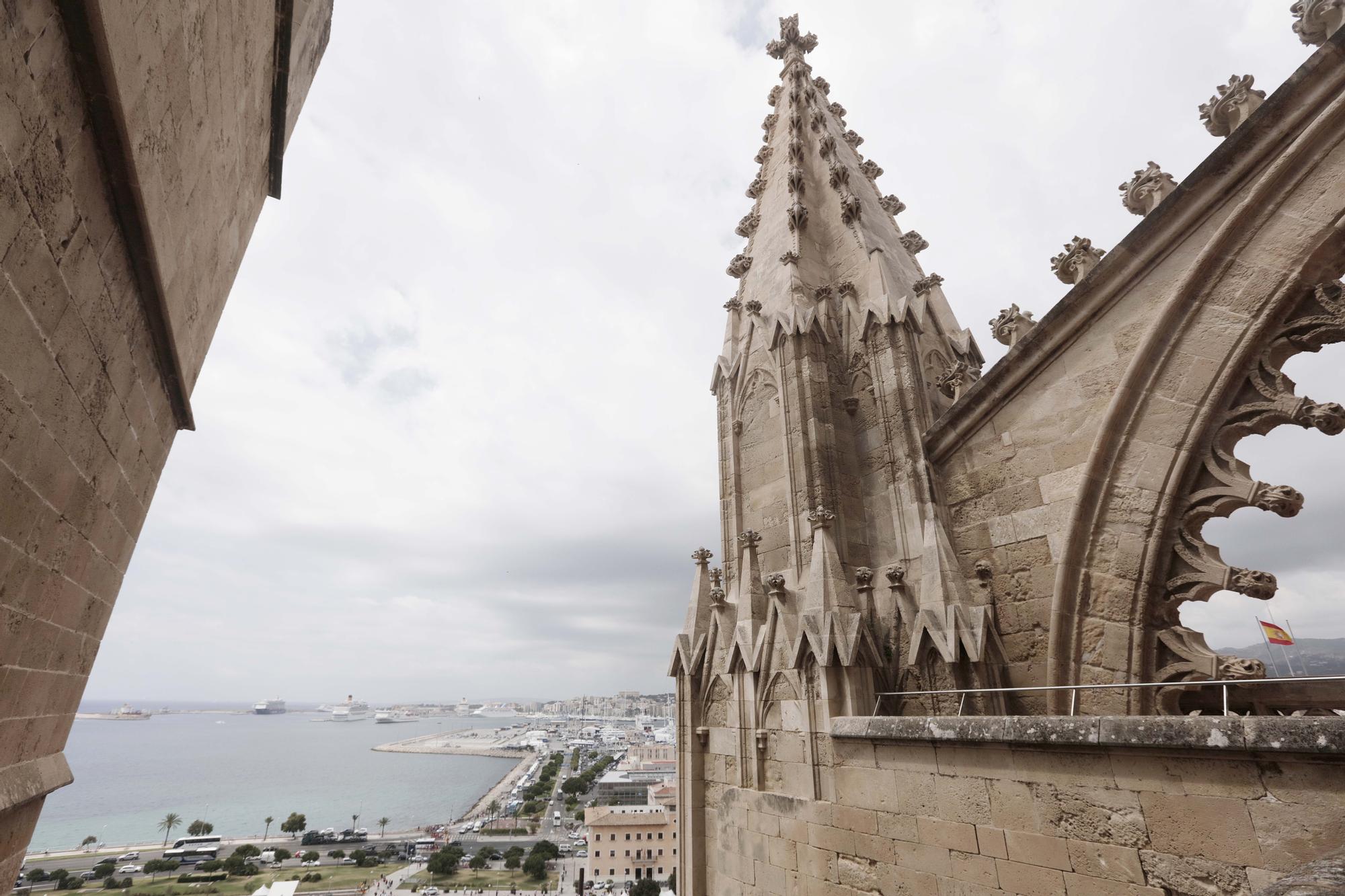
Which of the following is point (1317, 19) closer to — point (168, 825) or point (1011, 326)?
point (1011, 326)

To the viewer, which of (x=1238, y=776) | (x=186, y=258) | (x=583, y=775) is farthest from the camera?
(x=583, y=775)

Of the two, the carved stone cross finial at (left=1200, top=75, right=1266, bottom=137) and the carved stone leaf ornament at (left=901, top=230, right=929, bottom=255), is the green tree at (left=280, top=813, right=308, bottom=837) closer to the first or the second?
the carved stone leaf ornament at (left=901, top=230, right=929, bottom=255)

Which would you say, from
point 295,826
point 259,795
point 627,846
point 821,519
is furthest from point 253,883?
point 259,795

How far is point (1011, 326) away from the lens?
810 centimetres

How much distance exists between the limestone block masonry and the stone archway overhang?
7.99 meters

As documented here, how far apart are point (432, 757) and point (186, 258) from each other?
755ft

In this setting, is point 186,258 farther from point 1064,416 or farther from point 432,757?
point 432,757

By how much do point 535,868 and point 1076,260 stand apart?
7831 cm

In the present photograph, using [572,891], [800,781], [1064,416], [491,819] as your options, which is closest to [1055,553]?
[1064,416]

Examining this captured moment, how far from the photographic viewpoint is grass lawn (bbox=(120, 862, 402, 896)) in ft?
196

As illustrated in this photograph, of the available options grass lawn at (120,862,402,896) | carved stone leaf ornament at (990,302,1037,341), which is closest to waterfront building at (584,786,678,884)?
grass lawn at (120,862,402,896)

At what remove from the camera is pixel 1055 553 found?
647 cm

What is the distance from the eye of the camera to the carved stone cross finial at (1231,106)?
257 inches

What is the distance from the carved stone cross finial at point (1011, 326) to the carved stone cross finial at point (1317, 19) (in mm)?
3444
